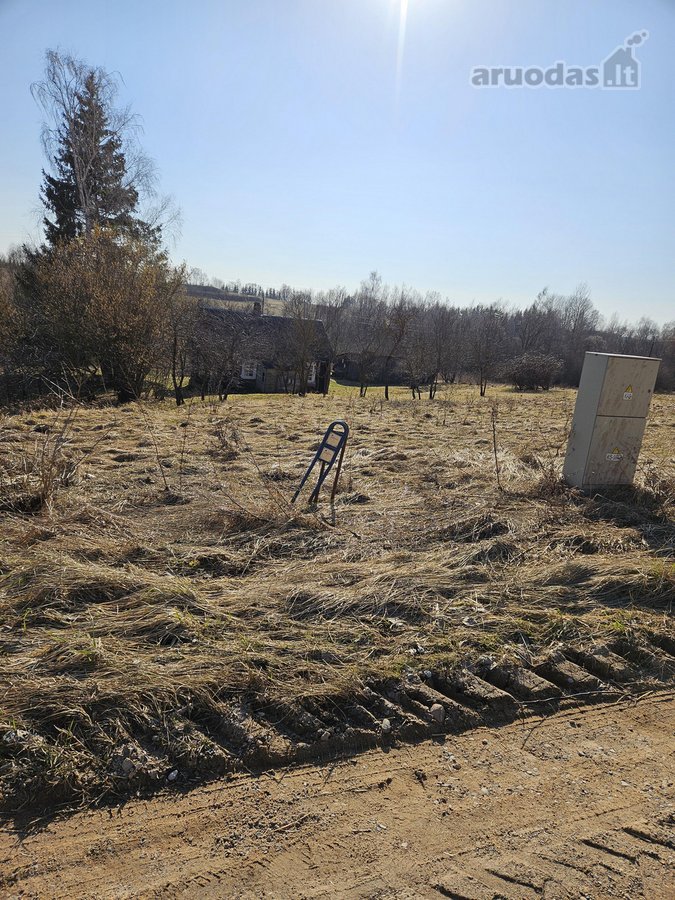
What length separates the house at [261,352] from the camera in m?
27.7

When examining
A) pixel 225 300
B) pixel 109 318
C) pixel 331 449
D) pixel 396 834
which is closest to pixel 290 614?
pixel 396 834

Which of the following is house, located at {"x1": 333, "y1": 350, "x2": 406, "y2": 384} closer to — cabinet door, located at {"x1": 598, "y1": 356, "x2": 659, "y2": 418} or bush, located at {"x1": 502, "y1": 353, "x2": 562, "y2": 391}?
bush, located at {"x1": 502, "y1": 353, "x2": 562, "y2": 391}

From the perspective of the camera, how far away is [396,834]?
2.35 metres

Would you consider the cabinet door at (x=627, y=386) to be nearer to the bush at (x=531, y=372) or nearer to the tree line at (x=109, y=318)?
the tree line at (x=109, y=318)

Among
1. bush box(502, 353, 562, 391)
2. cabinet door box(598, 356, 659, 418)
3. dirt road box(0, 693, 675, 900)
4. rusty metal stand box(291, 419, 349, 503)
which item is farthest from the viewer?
bush box(502, 353, 562, 391)

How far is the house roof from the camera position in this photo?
33312mm

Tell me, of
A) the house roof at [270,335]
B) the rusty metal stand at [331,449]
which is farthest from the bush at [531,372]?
the rusty metal stand at [331,449]

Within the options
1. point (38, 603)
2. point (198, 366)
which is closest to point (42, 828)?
point (38, 603)

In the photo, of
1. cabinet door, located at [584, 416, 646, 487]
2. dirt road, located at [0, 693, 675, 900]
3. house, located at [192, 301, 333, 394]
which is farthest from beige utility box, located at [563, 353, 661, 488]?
house, located at [192, 301, 333, 394]

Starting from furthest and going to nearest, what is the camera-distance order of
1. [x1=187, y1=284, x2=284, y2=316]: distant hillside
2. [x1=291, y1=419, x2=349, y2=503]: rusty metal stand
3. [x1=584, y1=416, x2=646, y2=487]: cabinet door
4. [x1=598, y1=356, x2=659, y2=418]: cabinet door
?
1. [x1=187, y1=284, x2=284, y2=316]: distant hillside
2. [x1=584, y1=416, x2=646, y2=487]: cabinet door
3. [x1=598, y1=356, x2=659, y2=418]: cabinet door
4. [x1=291, y1=419, x2=349, y2=503]: rusty metal stand

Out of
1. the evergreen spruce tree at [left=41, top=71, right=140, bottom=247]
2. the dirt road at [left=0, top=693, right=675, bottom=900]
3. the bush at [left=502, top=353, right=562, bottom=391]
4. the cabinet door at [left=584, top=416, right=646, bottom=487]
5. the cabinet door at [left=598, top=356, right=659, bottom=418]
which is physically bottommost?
the dirt road at [left=0, top=693, right=675, bottom=900]

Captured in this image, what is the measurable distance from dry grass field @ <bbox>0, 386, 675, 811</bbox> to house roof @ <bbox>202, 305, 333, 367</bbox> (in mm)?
25453

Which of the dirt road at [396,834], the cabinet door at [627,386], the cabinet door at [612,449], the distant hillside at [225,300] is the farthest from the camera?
the distant hillside at [225,300]

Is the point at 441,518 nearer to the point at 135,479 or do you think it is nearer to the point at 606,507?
the point at 606,507
